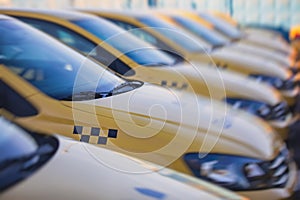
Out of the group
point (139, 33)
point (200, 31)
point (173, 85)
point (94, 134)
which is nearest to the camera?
point (94, 134)

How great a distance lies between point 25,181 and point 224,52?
571 centimetres

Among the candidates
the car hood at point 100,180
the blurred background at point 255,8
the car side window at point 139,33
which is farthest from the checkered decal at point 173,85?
the blurred background at point 255,8

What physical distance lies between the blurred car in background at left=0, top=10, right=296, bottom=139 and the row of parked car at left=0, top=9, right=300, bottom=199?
0.6 inches

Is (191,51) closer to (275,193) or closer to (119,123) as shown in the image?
(275,193)

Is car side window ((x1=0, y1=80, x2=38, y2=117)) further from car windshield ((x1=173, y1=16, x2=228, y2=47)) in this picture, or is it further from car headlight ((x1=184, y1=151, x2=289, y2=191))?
car windshield ((x1=173, y1=16, x2=228, y2=47))

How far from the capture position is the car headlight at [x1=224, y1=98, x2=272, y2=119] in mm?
5027

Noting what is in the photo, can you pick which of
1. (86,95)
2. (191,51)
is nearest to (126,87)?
(86,95)

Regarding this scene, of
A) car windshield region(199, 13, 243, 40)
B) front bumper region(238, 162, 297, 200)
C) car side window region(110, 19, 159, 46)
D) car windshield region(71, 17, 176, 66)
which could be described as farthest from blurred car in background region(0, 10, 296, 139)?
car windshield region(199, 13, 243, 40)

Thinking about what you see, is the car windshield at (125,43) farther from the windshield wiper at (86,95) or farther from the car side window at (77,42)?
the windshield wiper at (86,95)

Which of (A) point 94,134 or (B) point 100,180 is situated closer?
(B) point 100,180

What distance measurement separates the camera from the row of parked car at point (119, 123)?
2219 millimetres

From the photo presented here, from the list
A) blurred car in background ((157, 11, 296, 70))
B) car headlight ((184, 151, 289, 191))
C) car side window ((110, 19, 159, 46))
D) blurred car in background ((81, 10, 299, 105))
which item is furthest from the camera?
blurred car in background ((157, 11, 296, 70))

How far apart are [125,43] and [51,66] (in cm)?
136

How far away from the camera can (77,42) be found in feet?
15.1
